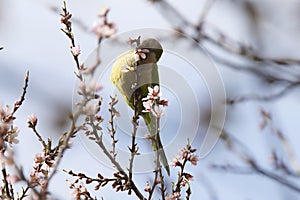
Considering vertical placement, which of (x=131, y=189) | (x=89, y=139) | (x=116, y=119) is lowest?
(x=131, y=189)

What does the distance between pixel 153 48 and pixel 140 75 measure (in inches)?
11.3

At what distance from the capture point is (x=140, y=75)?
3.38 m

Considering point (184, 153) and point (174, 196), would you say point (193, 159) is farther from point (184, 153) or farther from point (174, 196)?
point (174, 196)

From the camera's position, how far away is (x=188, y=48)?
241cm

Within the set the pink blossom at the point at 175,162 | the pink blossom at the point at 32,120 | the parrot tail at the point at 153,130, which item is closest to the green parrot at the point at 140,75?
the parrot tail at the point at 153,130

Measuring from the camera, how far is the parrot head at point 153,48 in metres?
3.52

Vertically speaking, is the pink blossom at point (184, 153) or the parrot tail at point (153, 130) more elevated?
the parrot tail at point (153, 130)

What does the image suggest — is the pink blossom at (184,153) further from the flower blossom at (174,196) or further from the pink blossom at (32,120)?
the pink blossom at (32,120)

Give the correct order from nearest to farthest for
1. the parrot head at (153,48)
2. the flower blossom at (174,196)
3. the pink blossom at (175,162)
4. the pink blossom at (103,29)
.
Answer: the pink blossom at (103,29) → the flower blossom at (174,196) → the pink blossom at (175,162) → the parrot head at (153,48)

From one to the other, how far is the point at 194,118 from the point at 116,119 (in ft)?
1.51

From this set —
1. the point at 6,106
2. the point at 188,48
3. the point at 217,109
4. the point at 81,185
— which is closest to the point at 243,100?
the point at 217,109

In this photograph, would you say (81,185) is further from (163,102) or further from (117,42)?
(117,42)

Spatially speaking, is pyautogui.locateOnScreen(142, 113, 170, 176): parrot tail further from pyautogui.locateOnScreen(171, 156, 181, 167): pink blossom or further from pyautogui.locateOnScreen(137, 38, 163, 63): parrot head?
pyautogui.locateOnScreen(137, 38, 163, 63): parrot head

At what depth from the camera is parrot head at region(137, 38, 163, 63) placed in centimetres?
352
